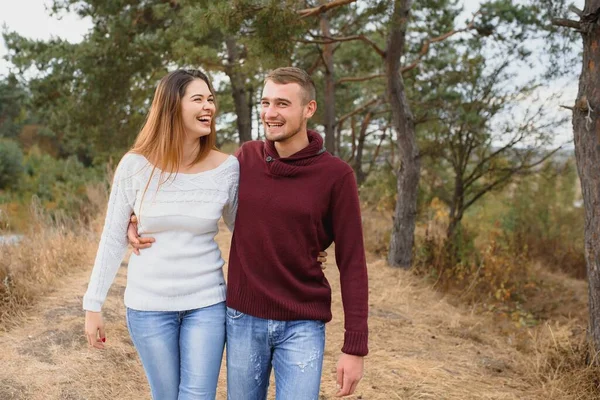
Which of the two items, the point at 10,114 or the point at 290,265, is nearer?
the point at 290,265

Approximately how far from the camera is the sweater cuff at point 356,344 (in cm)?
204

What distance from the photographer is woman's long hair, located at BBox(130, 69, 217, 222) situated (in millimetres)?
2201

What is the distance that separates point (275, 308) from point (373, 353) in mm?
2897

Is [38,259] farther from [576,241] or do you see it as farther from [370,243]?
[576,241]

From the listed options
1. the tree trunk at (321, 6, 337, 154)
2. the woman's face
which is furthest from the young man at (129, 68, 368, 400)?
the tree trunk at (321, 6, 337, 154)

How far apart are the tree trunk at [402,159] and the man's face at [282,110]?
19.3 feet

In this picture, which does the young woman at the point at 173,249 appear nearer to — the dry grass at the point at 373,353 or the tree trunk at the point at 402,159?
the dry grass at the point at 373,353

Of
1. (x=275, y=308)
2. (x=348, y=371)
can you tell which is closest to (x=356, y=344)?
(x=348, y=371)

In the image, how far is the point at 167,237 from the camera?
85.3 inches

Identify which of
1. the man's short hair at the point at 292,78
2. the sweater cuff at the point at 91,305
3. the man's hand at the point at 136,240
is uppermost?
the man's short hair at the point at 292,78

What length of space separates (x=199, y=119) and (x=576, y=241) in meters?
13.0

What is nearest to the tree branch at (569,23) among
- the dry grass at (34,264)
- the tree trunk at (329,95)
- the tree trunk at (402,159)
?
the tree trunk at (402,159)

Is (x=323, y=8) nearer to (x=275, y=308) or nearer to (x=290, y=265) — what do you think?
(x=290, y=265)

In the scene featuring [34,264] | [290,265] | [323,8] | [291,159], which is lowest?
[34,264]
